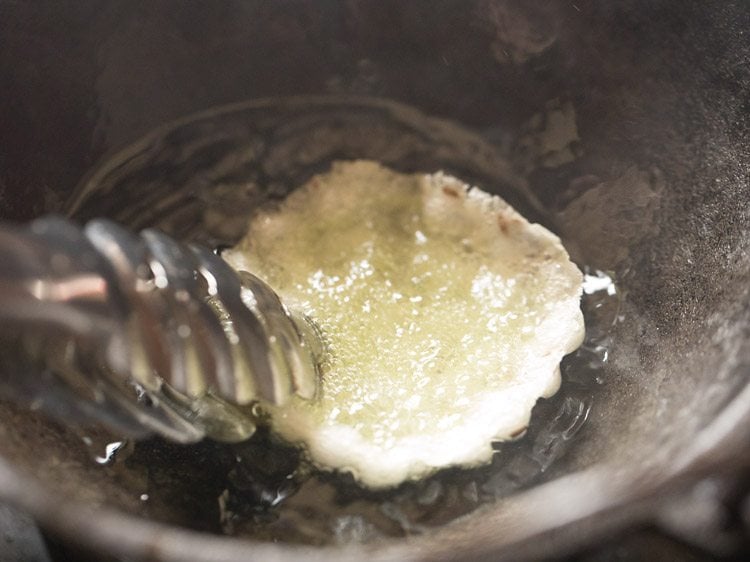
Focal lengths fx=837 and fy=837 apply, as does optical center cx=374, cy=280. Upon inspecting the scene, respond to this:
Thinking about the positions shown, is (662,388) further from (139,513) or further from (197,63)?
(197,63)

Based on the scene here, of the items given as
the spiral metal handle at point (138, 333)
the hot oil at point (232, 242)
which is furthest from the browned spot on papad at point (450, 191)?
the spiral metal handle at point (138, 333)

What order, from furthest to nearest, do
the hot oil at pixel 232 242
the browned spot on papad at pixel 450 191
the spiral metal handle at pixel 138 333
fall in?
the browned spot on papad at pixel 450 191 → the hot oil at pixel 232 242 → the spiral metal handle at pixel 138 333

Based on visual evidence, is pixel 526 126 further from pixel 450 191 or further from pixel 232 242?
pixel 232 242

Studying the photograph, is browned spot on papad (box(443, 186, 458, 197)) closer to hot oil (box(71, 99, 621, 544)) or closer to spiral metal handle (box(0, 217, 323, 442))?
hot oil (box(71, 99, 621, 544))

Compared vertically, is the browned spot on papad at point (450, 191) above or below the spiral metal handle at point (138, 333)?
above

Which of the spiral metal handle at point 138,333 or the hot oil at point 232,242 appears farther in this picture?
the hot oil at point 232,242

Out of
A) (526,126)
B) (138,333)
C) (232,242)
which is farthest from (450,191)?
(138,333)

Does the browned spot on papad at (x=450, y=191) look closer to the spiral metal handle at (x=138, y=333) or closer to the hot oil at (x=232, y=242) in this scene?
the hot oil at (x=232, y=242)
